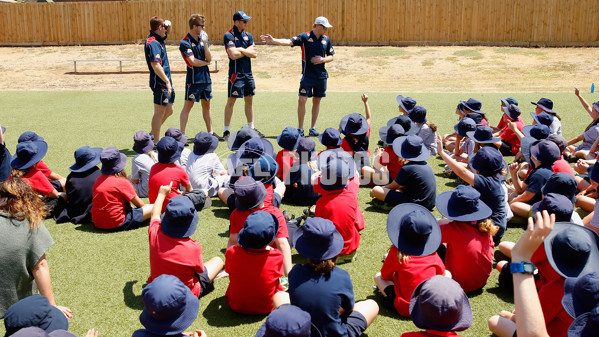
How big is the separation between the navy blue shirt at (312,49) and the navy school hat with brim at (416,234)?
21.5 ft

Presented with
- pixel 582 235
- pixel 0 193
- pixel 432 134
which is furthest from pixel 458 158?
pixel 0 193

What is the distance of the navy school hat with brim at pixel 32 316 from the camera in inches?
107

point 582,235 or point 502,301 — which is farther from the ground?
point 582,235

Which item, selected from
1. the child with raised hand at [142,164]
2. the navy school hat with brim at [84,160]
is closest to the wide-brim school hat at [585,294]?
the navy school hat with brim at [84,160]

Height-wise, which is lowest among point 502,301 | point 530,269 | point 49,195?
point 502,301

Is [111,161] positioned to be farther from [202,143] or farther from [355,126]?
[355,126]

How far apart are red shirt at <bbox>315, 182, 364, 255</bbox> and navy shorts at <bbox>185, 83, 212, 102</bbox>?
523cm

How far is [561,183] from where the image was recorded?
4637mm

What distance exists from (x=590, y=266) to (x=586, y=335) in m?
0.87

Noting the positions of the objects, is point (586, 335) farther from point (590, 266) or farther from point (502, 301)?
point (502, 301)

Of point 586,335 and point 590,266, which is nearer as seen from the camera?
point 586,335

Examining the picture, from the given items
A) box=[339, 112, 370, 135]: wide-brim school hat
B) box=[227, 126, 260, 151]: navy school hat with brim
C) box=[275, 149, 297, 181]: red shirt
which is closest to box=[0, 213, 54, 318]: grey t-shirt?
box=[275, 149, 297, 181]: red shirt

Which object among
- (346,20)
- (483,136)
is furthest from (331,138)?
(346,20)

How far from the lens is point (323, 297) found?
134 inches
